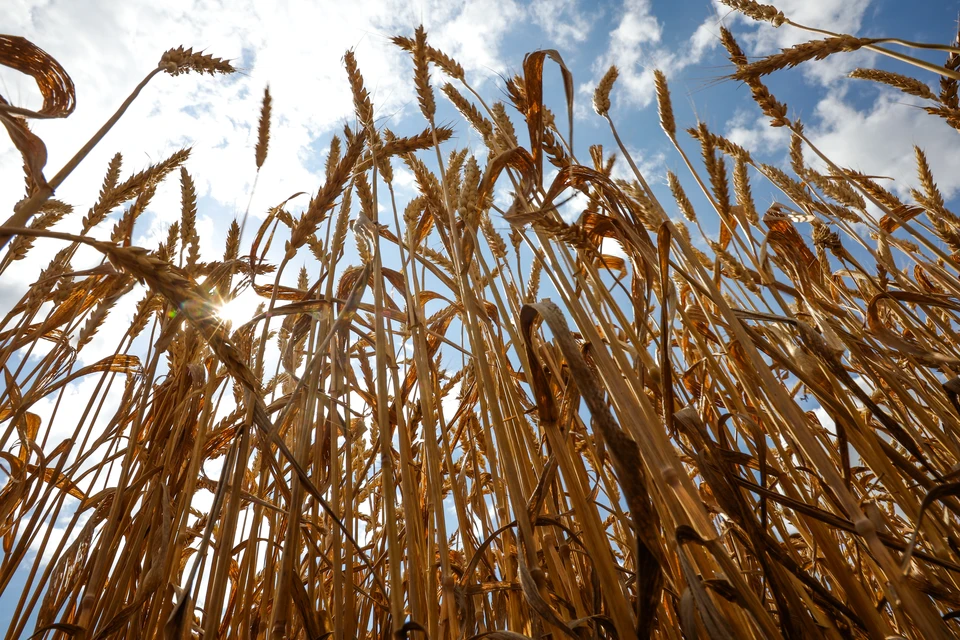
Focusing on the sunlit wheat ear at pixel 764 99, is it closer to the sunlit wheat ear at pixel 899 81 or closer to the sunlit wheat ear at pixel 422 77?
the sunlit wheat ear at pixel 899 81

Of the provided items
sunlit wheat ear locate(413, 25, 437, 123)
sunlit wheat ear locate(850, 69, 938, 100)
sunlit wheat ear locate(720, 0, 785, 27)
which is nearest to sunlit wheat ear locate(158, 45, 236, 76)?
sunlit wheat ear locate(413, 25, 437, 123)

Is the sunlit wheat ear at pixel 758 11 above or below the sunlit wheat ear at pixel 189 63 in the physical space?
above

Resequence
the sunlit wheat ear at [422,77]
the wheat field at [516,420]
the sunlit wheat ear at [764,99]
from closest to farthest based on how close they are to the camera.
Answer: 1. the wheat field at [516,420]
2. the sunlit wheat ear at [422,77]
3. the sunlit wheat ear at [764,99]

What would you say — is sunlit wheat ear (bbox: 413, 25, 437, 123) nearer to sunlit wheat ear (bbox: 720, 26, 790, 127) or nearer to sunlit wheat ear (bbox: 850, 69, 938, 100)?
sunlit wheat ear (bbox: 720, 26, 790, 127)

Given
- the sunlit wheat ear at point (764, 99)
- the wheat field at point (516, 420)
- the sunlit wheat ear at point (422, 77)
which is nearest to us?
the wheat field at point (516, 420)

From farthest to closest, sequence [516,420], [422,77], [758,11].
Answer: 1. [758,11]
2. [422,77]
3. [516,420]

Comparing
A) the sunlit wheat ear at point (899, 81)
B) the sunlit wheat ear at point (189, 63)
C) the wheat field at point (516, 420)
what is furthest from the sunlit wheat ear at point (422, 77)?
the sunlit wheat ear at point (899, 81)

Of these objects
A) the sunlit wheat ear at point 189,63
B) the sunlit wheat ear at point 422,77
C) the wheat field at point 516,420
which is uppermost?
the sunlit wheat ear at point 422,77

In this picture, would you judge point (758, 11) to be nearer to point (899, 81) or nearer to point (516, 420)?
point (899, 81)

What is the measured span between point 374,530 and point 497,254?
42.5 inches

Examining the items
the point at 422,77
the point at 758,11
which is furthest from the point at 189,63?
the point at 758,11

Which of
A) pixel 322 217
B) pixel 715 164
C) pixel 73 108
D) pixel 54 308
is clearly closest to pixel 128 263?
pixel 73 108

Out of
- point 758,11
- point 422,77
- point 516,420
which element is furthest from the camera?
point 758,11

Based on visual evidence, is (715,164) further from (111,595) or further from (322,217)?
A: (111,595)
